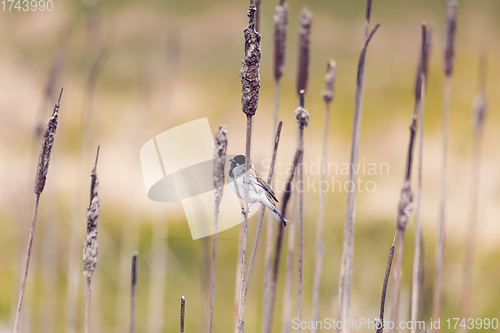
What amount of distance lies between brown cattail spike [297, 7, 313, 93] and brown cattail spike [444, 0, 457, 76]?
199 mm

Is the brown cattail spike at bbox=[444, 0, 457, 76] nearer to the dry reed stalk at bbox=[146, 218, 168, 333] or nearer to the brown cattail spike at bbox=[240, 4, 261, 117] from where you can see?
the brown cattail spike at bbox=[240, 4, 261, 117]

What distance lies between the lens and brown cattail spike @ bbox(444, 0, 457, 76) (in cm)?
69

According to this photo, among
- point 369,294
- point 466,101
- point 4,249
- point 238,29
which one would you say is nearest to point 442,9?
point 466,101

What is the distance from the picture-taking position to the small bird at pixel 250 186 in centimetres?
52

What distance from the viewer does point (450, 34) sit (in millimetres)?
708

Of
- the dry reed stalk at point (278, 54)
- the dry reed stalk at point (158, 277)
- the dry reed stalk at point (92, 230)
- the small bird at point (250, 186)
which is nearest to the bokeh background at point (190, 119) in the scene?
the dry reed stalk at point (158, 277)

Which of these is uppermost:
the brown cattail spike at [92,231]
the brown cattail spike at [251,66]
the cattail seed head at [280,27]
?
the cattail seed head at [280,27]

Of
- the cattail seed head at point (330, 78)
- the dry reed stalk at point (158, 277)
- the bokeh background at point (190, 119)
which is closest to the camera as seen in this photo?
Answer: the cattail seed head at point (330, 78)

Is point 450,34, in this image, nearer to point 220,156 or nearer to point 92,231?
point 220,156

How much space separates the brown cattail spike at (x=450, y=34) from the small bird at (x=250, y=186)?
375mm

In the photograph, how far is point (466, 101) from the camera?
69.0 inches

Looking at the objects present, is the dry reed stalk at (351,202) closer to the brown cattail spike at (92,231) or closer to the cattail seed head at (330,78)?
the cattail seed head at (330,78)

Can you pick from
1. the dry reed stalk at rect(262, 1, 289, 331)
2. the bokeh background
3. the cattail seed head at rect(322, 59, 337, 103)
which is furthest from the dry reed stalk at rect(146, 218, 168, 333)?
the cattail seed head at rect(322, 59, 337, 103)

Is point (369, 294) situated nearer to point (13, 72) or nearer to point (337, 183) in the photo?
point (337, 183)
